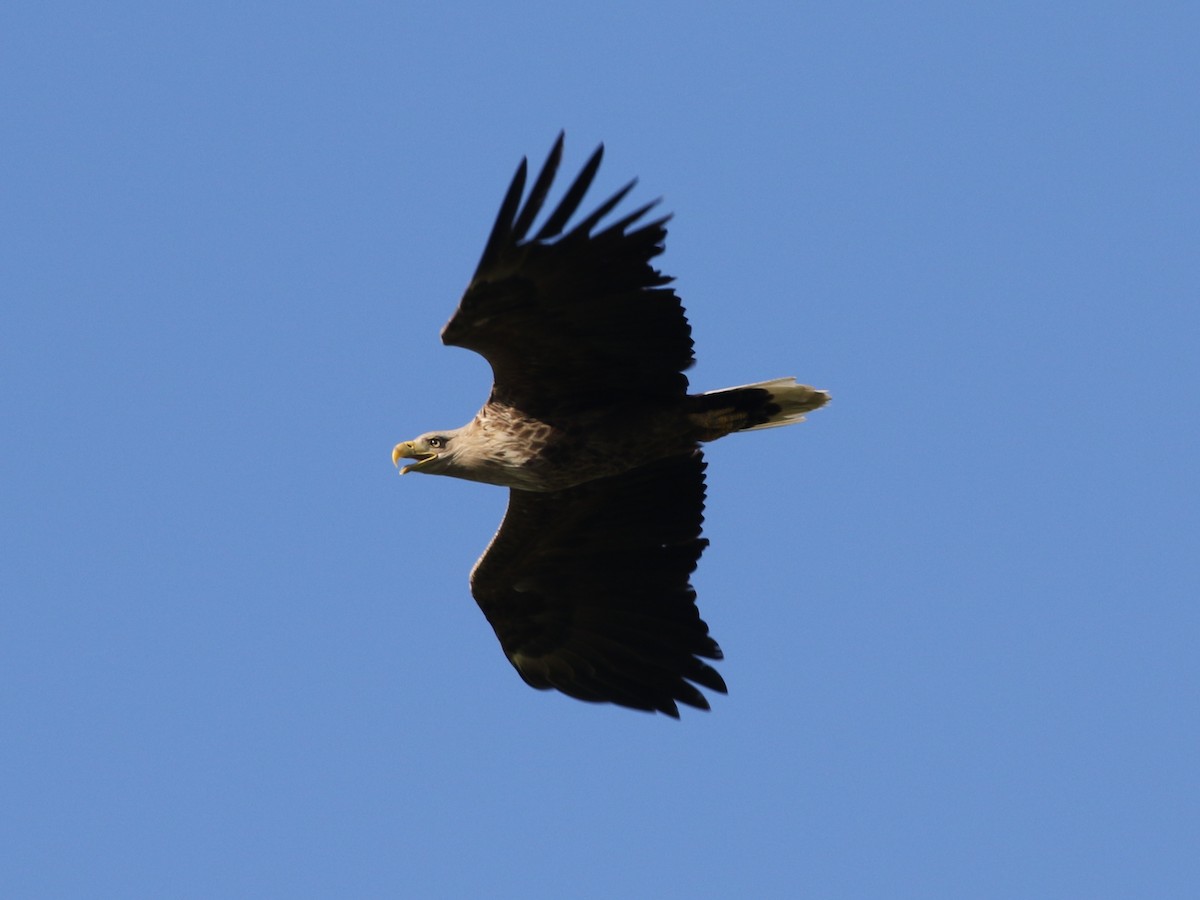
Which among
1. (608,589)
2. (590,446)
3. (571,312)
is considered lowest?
Result: (608,589)

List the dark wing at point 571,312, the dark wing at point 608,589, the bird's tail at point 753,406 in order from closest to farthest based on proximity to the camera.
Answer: the dark wing at point 571,312 < the bird's tail at point 753,406 < the dark wing at point 608,589

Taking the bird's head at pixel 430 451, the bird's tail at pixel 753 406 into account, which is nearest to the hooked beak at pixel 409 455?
the bird's head at pixel 430 451

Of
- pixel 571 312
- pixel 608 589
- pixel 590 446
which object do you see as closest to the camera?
pixel 571 312

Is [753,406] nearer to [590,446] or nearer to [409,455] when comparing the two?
[590,446]

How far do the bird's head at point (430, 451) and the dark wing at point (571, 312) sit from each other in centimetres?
48

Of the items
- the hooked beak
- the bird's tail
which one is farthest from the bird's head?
the bird's tail

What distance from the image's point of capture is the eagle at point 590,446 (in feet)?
36.0

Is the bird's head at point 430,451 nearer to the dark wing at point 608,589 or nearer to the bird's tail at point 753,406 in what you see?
the dark wing at point 608,589

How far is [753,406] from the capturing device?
12250 millimetres

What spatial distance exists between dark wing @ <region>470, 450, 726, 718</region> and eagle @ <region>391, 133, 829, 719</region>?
0.03 ft

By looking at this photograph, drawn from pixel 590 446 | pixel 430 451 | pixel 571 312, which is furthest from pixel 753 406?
pixel 430 451

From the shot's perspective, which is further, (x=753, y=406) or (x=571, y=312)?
(x=753, y=406)

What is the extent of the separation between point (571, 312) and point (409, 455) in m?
1.77

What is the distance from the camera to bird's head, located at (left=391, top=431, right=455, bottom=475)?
12188mm
